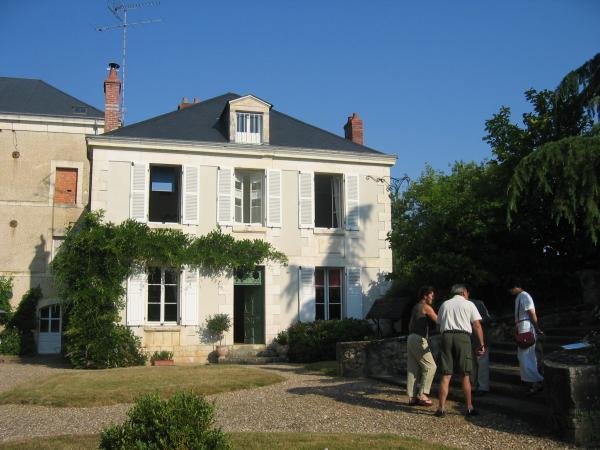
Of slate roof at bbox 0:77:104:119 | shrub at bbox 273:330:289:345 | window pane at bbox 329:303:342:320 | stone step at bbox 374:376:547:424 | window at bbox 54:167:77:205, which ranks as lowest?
stone step at bbox 374:376:547:424

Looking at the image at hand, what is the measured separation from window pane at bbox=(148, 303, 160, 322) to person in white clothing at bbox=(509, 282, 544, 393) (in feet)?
32.1

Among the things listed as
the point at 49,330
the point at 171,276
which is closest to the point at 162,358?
the point at 171,276

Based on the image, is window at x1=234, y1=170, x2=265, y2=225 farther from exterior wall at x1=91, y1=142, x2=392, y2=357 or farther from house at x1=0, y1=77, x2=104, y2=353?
house at x1=0, y1=77, x2=104, y2=353

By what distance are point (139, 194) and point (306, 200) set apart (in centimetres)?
435

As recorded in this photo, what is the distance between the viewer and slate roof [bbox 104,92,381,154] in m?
16.0

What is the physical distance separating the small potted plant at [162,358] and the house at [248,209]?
0.23 meters

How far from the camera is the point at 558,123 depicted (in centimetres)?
1240

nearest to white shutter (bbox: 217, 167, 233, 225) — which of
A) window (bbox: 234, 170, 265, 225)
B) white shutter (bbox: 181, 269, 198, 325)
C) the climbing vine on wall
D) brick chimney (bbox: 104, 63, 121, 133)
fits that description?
window (bbox: 234, 170, 265, 225)

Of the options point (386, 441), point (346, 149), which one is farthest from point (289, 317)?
point (386, 441)

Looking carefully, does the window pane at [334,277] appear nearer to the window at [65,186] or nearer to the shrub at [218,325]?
the shrub at [218,325]

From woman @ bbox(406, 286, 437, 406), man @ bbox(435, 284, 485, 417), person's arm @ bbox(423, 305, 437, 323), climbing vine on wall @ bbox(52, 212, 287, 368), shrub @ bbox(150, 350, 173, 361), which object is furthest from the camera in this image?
shrub @ bbox(150, 350, 173, 361)

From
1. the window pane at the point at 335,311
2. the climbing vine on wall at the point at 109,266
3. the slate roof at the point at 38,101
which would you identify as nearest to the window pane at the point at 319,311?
the window pane at the point at 335,311

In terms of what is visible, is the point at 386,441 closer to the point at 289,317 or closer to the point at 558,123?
the point at 558,123

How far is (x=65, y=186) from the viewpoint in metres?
20.9
